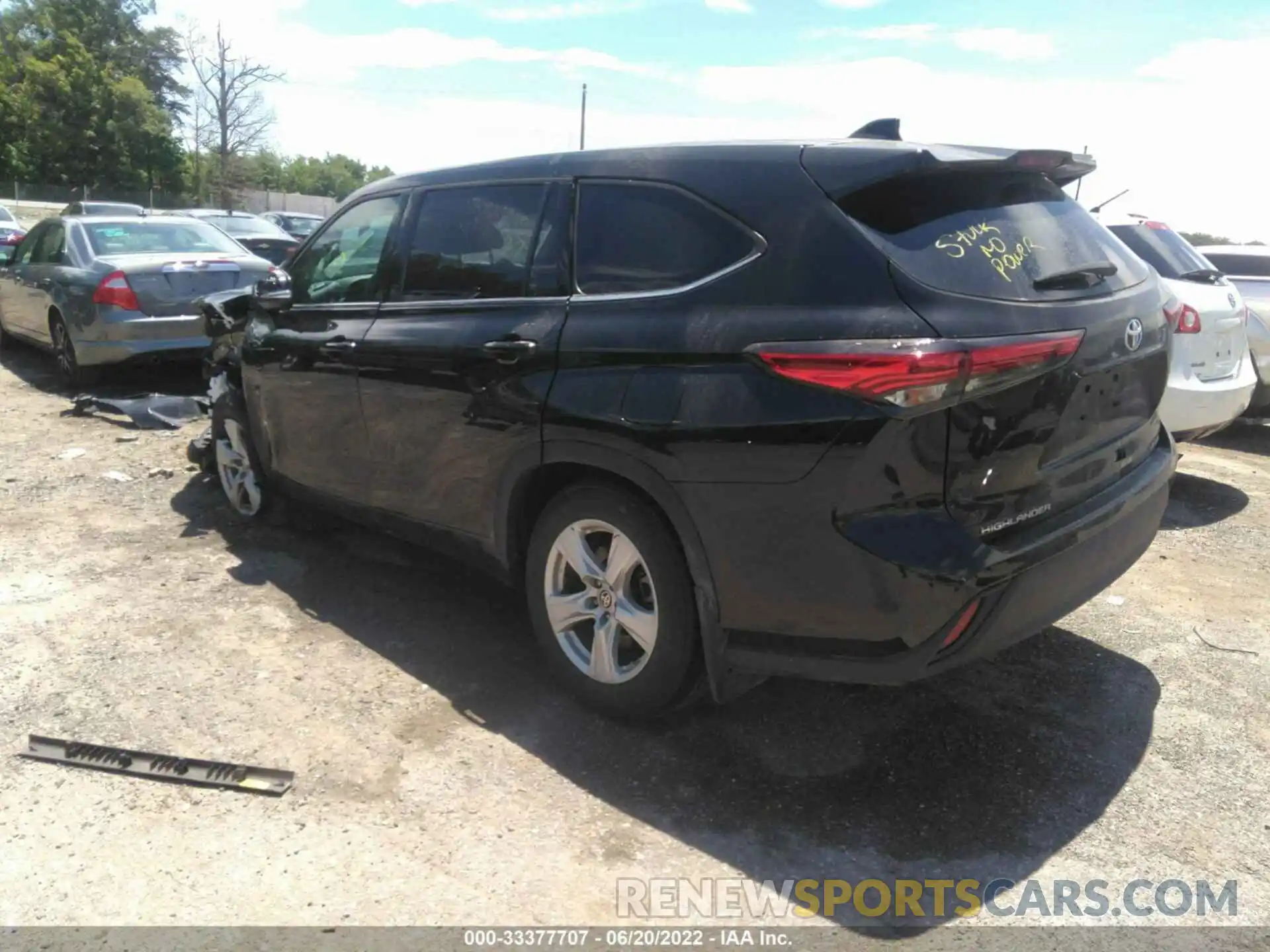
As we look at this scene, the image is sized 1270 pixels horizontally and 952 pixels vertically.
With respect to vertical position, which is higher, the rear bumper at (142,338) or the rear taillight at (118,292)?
the rear taillight at (118,292)

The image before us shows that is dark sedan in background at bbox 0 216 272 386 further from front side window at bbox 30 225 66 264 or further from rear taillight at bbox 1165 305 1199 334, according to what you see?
rear taillight at bbox 1165 305 1199 334

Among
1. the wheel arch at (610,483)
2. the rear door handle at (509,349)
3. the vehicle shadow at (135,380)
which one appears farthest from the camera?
the vehicle shadow at (135,380)

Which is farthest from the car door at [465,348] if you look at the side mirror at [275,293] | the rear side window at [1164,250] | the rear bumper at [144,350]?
the rear bumper at [144,350]

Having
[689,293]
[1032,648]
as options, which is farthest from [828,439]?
[1032,648]

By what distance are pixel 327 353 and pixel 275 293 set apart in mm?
596

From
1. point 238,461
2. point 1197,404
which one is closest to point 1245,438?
point 1197,404

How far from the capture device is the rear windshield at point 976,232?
9.25 ft

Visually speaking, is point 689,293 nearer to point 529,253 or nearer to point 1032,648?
point 529,253

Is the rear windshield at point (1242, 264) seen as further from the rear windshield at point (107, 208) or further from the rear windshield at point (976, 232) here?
the rear windshield at point (107, 208)

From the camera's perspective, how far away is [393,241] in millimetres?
4320

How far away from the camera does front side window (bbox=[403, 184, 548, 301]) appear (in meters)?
3.74

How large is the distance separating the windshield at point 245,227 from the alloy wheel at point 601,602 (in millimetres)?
15563

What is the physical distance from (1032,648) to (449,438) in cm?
244

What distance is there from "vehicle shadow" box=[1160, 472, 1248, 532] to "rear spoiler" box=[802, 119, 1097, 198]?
3232 mm
